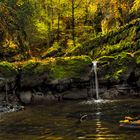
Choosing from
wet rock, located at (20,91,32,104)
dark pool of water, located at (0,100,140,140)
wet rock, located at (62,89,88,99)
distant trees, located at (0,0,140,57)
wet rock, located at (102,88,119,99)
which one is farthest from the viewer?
distant trees, located at (0,0,140,57)

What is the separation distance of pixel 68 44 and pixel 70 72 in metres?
14.7

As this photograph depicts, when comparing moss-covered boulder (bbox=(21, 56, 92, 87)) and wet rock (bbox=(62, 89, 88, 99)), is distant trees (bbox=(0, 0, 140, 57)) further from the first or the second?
wet rock (bbox=(62, 89, 88, 99))

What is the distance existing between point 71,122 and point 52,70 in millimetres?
12158

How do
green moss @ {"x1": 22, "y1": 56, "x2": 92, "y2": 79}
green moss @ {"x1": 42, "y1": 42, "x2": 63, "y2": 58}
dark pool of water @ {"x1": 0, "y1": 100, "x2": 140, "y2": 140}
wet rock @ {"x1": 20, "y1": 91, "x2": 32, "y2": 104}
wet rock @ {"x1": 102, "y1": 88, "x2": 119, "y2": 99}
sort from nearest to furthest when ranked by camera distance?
dark pool of water @ {"x1": 0, "y1": 100, "x2": 140, "y2": 140} < wet rock @ {"x1": 102, "y1": 88, "x2": 119, "y2": 99} < wet rock @ {"x1": 20, "y1": 91, "x2": 32, "y2": 104} < green moss @ {"x1": 22, "y1": 56, "x2": 92, "y2": 79} < green moss @ {"x1": 42, "y1": 42, "x2": 63, "y2": 58}

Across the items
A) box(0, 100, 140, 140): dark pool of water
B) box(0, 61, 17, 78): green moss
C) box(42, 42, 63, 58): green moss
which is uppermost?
Result: box(42, 42, 63, 58): green moss

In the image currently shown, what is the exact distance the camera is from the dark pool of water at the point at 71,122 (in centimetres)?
1844

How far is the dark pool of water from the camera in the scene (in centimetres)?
1844

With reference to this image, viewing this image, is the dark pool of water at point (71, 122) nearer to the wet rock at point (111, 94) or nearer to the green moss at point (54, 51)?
the wet rock at point (111, 94)

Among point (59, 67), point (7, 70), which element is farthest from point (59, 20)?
point (7, 70)

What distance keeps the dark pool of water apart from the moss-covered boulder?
116 inches

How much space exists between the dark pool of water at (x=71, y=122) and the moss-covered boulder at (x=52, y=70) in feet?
9.70

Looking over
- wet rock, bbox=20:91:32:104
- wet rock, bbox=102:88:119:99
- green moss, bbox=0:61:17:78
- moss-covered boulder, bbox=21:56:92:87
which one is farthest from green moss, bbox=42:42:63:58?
wet rock, bbox=102:88:119:99

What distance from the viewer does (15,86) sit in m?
33.6

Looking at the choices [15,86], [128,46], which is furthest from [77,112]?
[128,46]
